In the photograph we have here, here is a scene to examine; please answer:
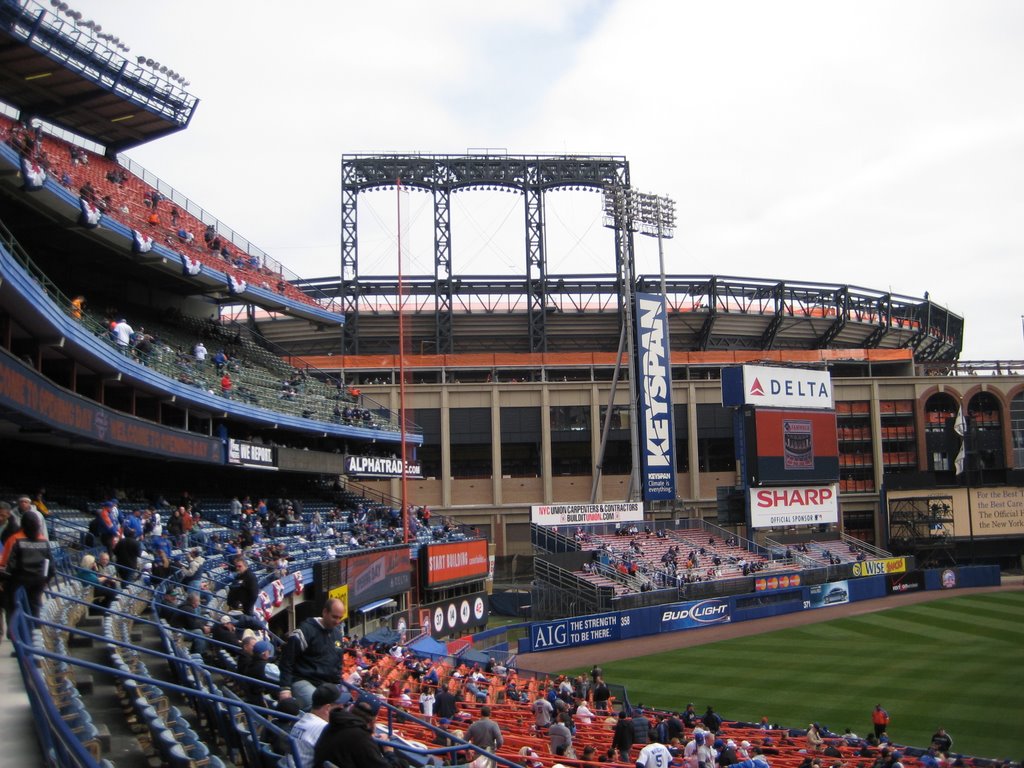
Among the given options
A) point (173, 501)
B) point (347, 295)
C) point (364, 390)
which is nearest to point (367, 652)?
point (173, 501)

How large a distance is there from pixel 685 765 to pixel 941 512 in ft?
169

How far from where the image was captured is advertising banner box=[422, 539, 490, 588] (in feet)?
121

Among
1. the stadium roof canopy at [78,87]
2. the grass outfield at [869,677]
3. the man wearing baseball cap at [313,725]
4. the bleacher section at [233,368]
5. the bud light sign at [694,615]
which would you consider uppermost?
the stadium roof canopy at [78,87]

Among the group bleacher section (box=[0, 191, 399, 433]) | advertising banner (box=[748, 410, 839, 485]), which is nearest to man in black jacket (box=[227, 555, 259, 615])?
bleacher section (box=[0, 191, 399, 433])

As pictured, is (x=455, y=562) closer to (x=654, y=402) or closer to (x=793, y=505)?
(x=654, y=402)

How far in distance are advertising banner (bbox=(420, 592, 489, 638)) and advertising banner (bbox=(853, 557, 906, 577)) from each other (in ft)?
69.4

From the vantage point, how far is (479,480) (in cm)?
6294

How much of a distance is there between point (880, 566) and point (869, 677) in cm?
2222

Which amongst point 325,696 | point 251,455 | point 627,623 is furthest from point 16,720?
point 627,623

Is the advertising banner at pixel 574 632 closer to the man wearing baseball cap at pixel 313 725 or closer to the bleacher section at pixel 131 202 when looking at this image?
the bleacher section at pixel 131 202

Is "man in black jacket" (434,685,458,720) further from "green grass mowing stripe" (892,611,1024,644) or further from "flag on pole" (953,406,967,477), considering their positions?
"flag on pole" (953,406,967,477)

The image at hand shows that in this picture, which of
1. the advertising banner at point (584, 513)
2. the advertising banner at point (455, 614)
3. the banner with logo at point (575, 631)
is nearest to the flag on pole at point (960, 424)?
the advertising banner at point (584, 513)

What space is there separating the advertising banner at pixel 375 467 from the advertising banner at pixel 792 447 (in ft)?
57.0

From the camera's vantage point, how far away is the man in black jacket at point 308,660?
8.14 meters
